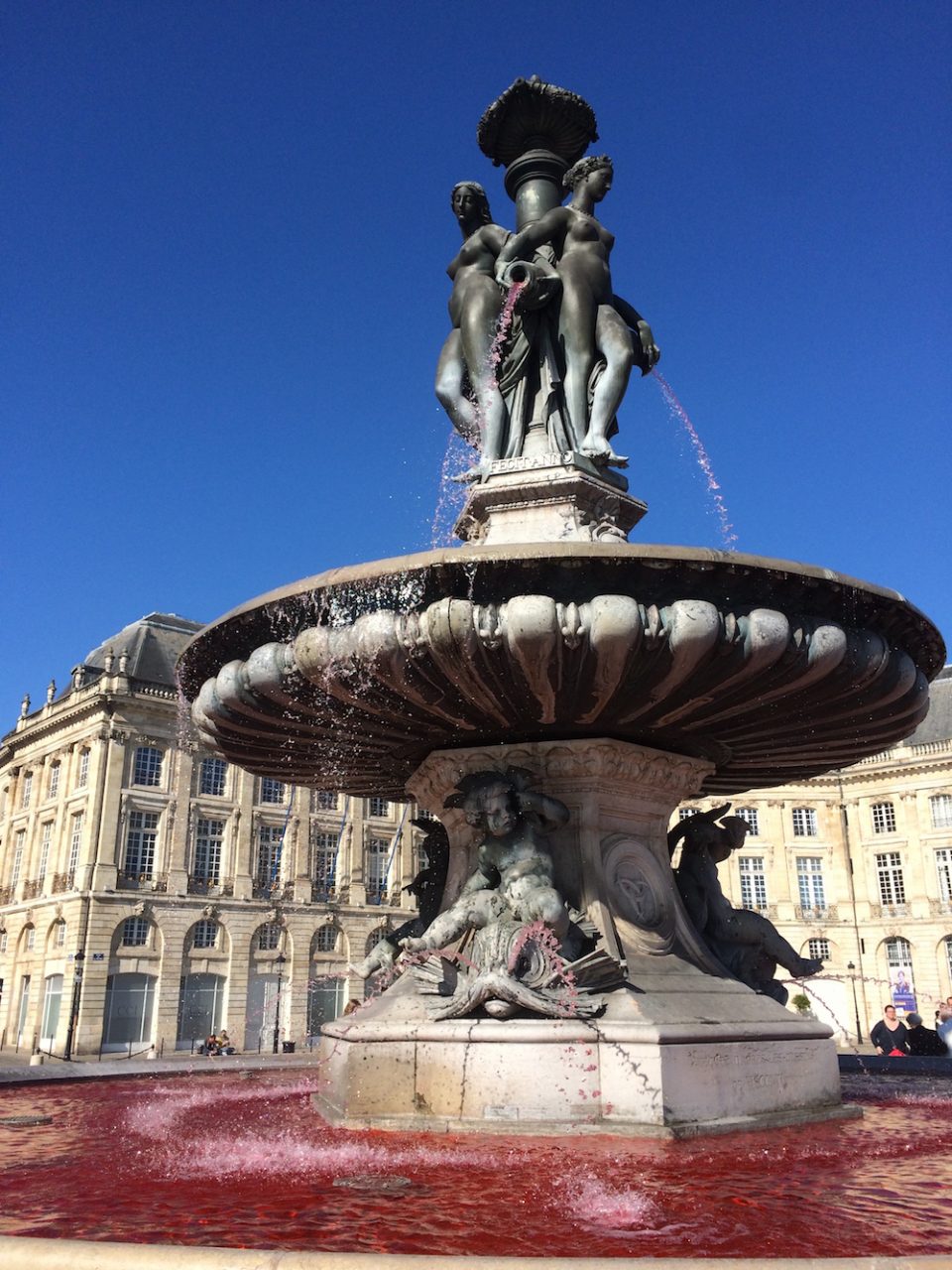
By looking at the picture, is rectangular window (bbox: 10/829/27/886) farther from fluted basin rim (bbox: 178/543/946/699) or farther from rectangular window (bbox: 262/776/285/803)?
fluted basin rim (bbox: 178/543/946/699)

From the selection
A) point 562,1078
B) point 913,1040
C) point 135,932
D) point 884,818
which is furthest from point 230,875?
point 562,1078

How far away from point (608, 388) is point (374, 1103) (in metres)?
5.41

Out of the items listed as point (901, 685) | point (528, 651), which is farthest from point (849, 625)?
point (528, 651)

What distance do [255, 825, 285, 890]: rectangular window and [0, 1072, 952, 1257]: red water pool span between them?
42.5m

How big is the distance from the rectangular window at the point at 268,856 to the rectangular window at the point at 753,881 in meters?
24.2

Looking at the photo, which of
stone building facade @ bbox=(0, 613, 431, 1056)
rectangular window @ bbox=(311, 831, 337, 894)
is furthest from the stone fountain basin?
rectangular window @ bbox=(311, 831, 337, 894)

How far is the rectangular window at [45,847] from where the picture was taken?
47.0 meters

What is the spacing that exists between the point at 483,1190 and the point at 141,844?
4320 cm

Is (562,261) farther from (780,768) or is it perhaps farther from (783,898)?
(783,898)

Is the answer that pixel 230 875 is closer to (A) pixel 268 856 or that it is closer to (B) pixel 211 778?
(A) pixel 268 856

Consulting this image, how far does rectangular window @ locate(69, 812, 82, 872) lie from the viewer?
145ft

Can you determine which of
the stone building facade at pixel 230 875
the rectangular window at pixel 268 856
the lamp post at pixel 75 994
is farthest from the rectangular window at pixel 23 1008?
the rectangular window at pixel 268 856

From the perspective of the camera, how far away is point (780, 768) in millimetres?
8805

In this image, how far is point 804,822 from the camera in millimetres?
56844
